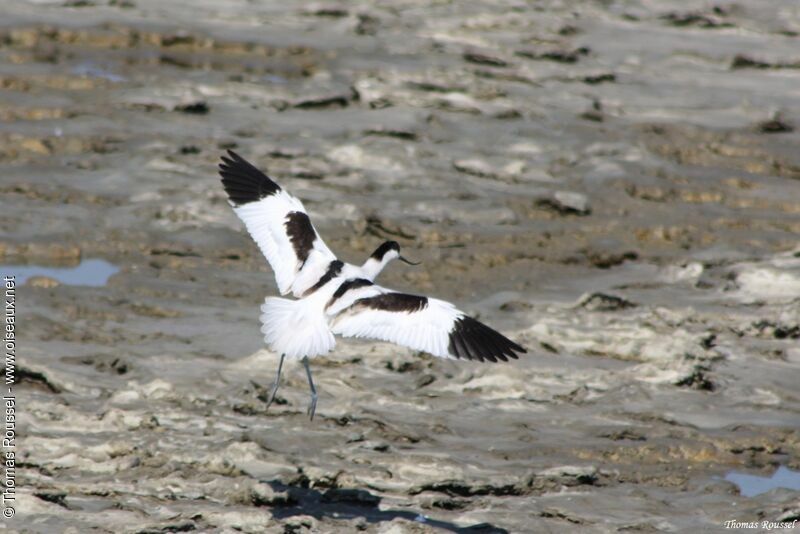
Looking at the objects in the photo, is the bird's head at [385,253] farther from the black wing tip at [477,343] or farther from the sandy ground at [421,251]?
the black wing tip at [477,343]

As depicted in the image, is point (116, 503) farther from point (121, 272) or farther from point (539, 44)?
point (539, 44)

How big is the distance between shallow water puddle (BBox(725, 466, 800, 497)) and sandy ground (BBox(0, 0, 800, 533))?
0.26 feet

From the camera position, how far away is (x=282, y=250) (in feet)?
23.8

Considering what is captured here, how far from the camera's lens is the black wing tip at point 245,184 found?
25.2 feet

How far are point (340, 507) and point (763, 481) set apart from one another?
2.10m

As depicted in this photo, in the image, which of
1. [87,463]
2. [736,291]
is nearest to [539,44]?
[736,291]

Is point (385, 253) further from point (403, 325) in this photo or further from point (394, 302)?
point (403, 325)

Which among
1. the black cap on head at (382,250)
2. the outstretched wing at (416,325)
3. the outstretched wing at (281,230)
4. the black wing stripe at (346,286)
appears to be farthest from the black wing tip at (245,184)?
the outstretched wing at (416,325)

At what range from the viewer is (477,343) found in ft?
21.1

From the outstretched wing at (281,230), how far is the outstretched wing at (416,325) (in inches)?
15.0

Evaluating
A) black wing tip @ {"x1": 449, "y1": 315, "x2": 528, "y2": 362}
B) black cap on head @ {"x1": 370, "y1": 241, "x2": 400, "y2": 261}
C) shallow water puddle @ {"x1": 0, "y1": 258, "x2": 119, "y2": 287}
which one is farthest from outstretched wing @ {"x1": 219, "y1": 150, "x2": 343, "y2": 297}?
shallow water puddle @ {"x1": 0, "y1": 258, "x2": 119, "y2": 287}

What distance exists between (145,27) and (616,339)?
679cm

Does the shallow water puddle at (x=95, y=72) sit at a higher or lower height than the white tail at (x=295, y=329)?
higher

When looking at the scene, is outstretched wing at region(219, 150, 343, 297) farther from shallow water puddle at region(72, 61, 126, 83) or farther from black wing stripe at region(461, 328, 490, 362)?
shallow water puddle at region(72, 61, 126, 83)
